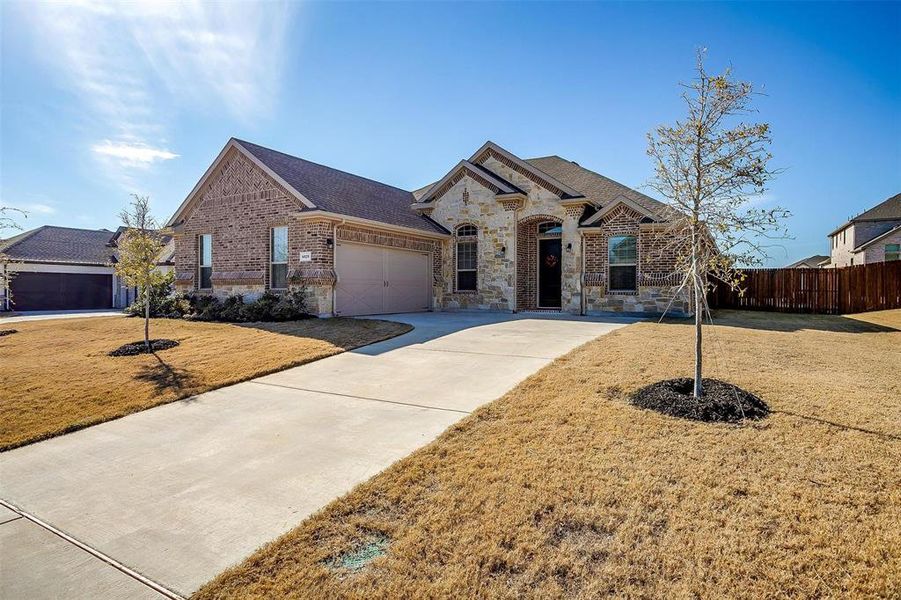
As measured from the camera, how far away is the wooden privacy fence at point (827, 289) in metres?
17.3

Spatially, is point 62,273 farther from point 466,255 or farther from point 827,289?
point 827,289

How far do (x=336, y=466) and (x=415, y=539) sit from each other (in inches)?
58.7

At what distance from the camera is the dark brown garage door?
24047 millimetres

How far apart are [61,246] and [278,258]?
68.3ft

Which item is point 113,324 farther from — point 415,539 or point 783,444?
point 783,444

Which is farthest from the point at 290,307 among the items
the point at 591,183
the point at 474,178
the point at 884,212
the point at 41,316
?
the point at 884,212

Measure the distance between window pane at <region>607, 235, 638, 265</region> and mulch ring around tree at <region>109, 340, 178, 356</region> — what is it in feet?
43.1

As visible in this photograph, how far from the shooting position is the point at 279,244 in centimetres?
1525

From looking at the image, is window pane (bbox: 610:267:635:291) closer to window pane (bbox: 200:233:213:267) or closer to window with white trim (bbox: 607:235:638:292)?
window with white trim (bbox: 607:235:638:292)

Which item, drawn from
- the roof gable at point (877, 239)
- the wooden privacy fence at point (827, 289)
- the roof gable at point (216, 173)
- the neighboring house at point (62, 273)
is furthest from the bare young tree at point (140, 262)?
the roof gable at point (877, 239)

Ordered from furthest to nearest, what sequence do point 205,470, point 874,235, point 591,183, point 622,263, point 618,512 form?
point 874,235, point 591,183, point 622,263, point 205,470, point 618,512

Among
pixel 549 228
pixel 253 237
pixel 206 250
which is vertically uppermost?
pixel 549 228

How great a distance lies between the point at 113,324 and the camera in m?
13.6

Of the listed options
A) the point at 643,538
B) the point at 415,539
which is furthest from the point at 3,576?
the point at 643,538
